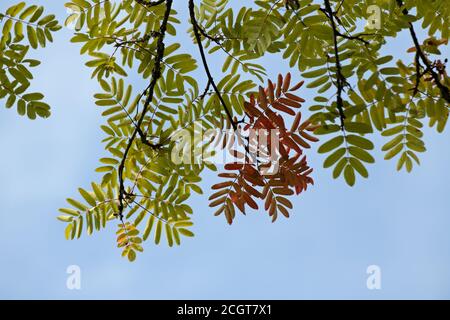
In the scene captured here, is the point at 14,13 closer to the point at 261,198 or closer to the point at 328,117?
the point at 261,198

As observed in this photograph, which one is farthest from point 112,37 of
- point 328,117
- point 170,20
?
point 328,117

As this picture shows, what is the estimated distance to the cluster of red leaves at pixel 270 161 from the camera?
2180 mm

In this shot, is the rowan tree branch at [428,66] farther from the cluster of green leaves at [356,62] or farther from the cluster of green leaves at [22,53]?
the cluster of green leaves at [22,53]

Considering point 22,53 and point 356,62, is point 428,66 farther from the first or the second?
point 22,53

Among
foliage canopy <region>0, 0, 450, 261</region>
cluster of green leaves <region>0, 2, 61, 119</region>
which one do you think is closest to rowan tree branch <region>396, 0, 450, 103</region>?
foliage canopy <region>0, 0, 450, 261</region>

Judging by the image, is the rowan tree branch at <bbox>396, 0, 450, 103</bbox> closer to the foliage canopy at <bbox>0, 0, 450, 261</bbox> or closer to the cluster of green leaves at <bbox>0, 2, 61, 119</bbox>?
the foliage canopy at <bbox>0, 0, 450, 261</bbox>

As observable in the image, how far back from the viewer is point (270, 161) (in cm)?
219

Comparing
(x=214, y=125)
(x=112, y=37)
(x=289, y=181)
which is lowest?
(x=289, y=181)

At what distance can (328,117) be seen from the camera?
67.5 inches

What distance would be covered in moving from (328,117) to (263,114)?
0.51 m

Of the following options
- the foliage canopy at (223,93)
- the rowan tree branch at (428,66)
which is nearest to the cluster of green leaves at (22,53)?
the foliage canopy at (223,93)

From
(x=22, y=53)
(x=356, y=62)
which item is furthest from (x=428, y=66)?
(x=22, y=53)

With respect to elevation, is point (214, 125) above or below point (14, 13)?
below

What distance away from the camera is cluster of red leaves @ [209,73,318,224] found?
2180mm
